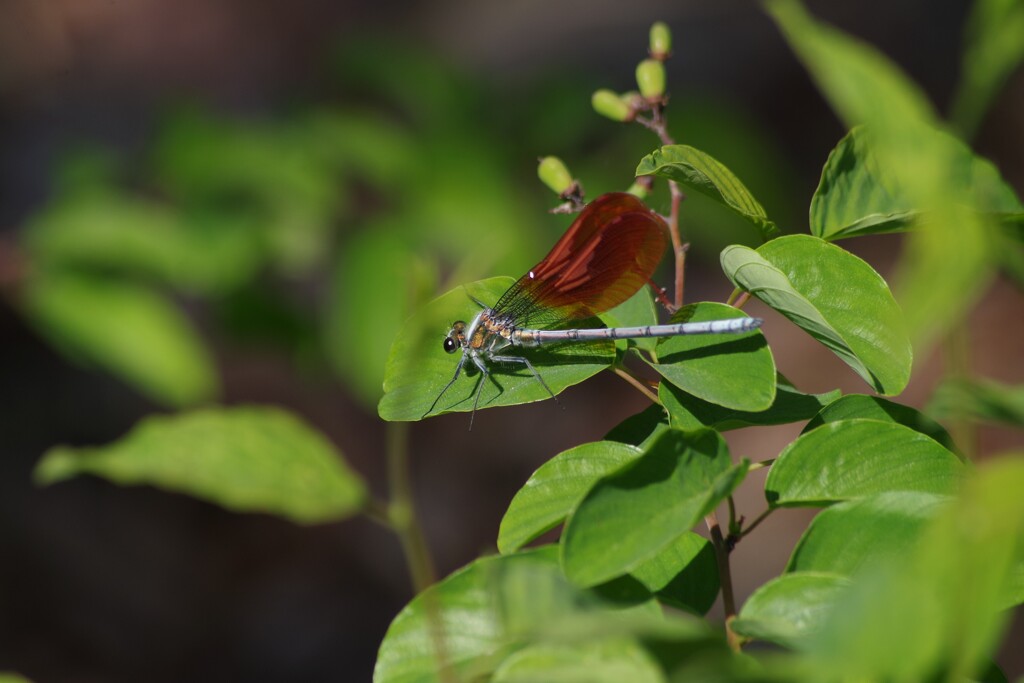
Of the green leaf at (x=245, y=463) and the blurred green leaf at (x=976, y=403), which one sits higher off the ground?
the green leaf at (x=245, y=463)

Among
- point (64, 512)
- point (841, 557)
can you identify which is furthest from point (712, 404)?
point (64, 512)

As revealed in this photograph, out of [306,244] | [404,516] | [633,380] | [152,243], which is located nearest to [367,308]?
[306,244]

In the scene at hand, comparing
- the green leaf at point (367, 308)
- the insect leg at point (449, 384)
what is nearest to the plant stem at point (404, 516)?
the insect leg at point (449, 384)

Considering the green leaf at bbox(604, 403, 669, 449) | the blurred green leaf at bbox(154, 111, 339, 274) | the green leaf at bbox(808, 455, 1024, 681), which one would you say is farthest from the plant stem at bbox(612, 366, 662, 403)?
the blurred green leaf at bbox(154, 111, 339, 274)

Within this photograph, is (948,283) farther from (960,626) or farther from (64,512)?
(64,512)

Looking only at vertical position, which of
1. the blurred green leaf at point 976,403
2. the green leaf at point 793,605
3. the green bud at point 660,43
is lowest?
the green leaf at point 793,605

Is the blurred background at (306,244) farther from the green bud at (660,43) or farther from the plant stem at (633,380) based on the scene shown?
the green bud at (660,43)

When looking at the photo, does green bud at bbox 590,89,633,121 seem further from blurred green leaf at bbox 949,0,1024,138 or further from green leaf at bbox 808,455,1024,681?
green leaf at bbox 808,455,1024,681
